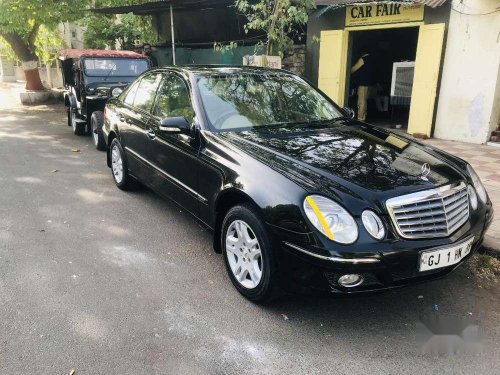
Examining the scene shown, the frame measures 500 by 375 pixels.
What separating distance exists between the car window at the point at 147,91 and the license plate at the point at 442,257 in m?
3.24

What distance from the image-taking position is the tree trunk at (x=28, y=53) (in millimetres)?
15711

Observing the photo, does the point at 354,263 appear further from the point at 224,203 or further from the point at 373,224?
the point at 224,203

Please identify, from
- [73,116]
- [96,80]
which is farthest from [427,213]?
[73,116]

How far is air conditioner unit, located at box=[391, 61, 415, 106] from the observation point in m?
10.1

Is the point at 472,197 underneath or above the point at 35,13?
underneath

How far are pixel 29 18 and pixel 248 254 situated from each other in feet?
46.0

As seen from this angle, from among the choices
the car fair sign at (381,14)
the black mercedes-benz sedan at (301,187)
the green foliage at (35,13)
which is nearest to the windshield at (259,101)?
the black mercedes-benz sedan at (301,187)

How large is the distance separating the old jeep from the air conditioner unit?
581cm

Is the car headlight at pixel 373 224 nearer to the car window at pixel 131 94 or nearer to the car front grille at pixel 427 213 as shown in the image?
the car front grille at pixel 427 213

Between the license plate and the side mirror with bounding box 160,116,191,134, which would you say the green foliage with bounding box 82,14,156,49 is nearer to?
the side mirror with bounding box 160,116,191,134

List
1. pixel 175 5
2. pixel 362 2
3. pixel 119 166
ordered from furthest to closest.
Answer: pixel 175 5 < pixel 362 2 < pixel 119 166

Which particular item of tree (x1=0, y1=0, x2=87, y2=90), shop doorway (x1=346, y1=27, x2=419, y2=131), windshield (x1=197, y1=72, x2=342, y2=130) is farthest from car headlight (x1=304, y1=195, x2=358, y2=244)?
tree (x1=0, y1=0, x2=87, y2=90)

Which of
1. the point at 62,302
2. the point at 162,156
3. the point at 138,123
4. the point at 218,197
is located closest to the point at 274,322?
the point at 218,197

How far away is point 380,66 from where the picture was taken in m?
13.0
